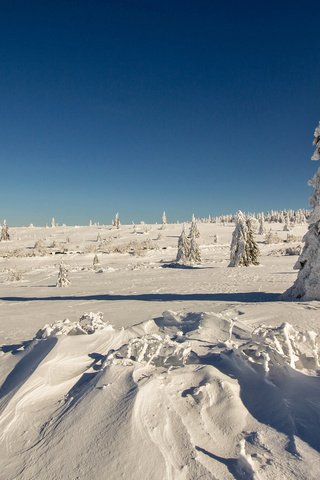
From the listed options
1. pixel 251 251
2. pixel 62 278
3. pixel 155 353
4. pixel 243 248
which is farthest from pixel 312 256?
pixel 251 251

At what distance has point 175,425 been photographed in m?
2.45

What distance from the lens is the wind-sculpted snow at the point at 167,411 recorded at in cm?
211

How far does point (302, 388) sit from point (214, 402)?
2.71 feet

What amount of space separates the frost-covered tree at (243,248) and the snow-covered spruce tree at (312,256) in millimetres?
18224

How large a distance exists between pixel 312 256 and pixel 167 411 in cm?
950

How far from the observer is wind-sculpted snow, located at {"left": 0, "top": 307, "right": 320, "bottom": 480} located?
2109mm

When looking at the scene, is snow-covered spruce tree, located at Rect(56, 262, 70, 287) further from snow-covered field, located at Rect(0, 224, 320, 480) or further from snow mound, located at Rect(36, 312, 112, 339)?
snow-covered field, located at Rect(0, 224, 320, 480)

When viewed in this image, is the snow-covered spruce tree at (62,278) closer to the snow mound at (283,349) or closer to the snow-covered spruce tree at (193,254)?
the snow mound at (283,349)

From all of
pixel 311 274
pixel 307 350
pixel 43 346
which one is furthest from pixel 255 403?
pixel 311 274

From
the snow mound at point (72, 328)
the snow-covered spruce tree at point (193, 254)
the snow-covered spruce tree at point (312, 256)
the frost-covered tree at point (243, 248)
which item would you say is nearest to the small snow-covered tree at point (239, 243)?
the frost-covered tree at point (243, 248)

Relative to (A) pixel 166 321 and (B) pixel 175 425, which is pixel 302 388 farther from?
(A) pixel 166 321

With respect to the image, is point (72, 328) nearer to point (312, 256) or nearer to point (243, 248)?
point (312, 256)

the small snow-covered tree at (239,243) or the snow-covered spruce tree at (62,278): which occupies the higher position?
the small snow-covered tree at (239,243)

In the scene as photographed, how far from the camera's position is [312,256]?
1063 cm
